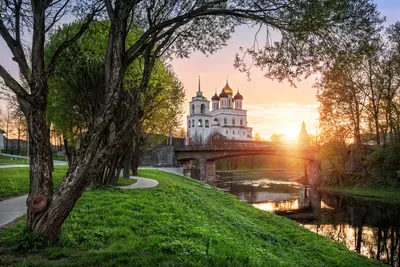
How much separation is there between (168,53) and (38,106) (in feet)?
15.9

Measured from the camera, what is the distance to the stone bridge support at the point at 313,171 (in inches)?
1781

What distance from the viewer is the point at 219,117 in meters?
112

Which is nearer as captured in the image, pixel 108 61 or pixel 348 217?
pixel 108 61

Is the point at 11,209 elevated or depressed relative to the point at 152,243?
elevated

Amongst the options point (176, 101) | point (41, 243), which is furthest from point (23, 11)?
point (176, 101)

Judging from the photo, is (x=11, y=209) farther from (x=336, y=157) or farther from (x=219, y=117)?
(x=219, y=117)

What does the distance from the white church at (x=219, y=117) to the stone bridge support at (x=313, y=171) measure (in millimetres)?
49279

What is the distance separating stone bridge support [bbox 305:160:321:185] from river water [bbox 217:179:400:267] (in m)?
8.86

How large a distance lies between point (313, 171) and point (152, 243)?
45214 mm

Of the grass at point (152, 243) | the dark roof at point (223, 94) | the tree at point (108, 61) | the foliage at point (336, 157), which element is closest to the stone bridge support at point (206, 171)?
the foliage at point (336, 157)

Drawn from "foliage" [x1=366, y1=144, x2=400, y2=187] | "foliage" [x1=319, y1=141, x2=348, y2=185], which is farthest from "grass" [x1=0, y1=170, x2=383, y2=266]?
"foliage" [x1=319, y1=141, x2=348, y2=185]

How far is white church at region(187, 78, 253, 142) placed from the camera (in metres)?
105

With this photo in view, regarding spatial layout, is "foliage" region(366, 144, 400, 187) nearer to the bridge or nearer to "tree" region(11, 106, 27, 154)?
the bridge

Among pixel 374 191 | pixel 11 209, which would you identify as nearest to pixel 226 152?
pixel 374 191
